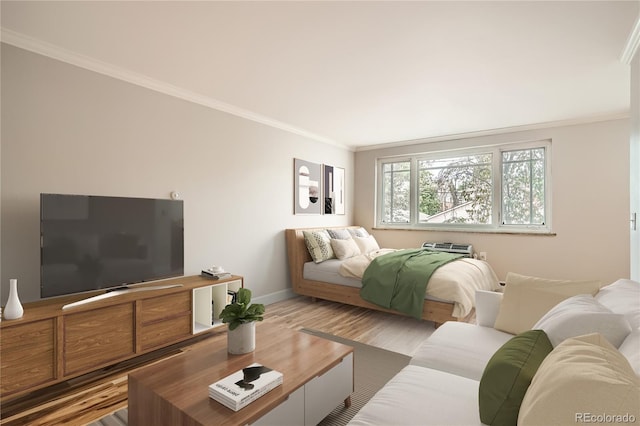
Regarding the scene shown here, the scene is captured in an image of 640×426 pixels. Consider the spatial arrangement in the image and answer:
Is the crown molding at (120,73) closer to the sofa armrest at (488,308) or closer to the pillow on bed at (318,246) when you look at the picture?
the pillow on bed at (318,246)

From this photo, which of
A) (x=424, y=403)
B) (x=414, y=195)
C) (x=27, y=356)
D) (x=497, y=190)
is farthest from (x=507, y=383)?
(x=414, y=195)

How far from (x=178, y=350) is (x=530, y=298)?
2806 millimetres

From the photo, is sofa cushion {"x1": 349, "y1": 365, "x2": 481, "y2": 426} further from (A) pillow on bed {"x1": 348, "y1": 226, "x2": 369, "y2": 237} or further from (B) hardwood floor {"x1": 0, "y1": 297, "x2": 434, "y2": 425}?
(A) pillow on bed {"x1": 348, "y1": 226, "x2": 369, "y2": 237}

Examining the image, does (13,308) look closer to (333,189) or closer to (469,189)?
(333,189)

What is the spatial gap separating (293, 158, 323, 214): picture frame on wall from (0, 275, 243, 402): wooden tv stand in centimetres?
209

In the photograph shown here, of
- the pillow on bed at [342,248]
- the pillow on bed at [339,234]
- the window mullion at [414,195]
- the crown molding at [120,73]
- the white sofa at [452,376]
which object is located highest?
the crown molding at [120,73]

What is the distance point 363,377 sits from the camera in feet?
7.80

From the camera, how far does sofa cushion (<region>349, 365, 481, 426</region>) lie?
1.18 m

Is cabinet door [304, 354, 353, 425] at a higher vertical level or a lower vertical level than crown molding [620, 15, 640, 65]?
lower

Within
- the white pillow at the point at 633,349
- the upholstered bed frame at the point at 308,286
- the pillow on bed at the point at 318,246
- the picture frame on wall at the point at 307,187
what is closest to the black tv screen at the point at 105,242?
the upholstered bed frame at the point at 308,286

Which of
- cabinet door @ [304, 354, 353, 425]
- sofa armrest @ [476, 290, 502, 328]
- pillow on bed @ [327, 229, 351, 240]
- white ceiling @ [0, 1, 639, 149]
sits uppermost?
white ceiling @ [0, 1, 639, 149]

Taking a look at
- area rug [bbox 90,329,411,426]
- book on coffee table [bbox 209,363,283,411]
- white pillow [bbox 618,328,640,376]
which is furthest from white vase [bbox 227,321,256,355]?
white pillow [bbox 618,328,640,376]

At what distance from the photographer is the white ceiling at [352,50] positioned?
2045mm

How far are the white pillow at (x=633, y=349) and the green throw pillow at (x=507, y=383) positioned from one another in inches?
9.3
